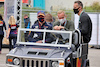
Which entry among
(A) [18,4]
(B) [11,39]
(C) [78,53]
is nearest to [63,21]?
(C) [78,53]

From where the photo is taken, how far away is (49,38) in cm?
693

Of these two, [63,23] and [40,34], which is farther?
[63,23]

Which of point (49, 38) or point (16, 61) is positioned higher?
point (49, 38)

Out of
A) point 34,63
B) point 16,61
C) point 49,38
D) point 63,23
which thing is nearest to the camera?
point 34,63

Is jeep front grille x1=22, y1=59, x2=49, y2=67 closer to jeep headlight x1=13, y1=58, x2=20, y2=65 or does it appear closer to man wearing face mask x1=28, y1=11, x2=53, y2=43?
jeep headlight x1=13, y1=58, x2=20, y2=65

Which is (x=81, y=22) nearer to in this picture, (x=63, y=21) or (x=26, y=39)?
(x=63, y=21)

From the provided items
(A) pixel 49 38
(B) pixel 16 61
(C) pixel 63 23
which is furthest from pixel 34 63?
(C) pixel 63 23

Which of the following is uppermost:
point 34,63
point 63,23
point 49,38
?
point 63,23

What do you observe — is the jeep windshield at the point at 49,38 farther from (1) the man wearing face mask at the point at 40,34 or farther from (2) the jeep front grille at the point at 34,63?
(2) the jeep front grille at the point at 34,63

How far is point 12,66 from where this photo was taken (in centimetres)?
654

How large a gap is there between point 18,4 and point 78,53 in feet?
37.5

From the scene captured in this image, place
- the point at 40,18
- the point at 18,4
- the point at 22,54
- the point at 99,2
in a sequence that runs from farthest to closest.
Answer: the point at 99,2 → the point at 18,4 → the point at 40,18 → the point at 22,54

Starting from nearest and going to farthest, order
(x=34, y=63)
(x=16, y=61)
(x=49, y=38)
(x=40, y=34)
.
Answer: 1. (x=34, y=63)
2. (x=16, y=61)
3. (x=49, y=38)
4. (x=40, y=34)

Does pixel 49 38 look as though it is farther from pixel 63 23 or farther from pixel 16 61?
pixel 16 61
